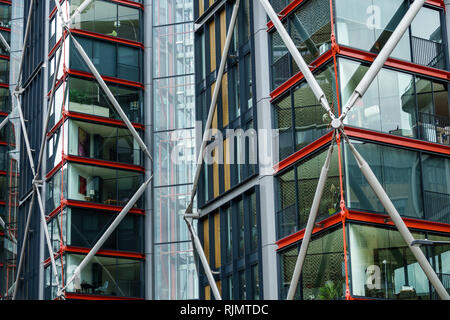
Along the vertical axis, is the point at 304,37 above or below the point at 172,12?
below

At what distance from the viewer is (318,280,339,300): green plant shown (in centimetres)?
3348

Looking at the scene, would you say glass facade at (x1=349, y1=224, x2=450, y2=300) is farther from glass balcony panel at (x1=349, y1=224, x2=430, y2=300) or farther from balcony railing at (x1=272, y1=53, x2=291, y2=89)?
balcony railing at (x1=272, y1=53, x2=291, y2=89)

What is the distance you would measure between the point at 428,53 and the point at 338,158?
7.40m

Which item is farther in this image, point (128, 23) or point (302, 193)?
point (128, 23)

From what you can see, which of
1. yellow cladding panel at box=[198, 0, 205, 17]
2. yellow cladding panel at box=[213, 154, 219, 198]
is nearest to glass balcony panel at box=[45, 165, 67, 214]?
yellow cladding panel at box=[198, 0, 205, 17]

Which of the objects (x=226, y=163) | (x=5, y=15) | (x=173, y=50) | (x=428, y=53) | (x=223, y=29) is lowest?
(x=226, y=163)

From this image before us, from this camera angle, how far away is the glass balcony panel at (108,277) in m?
53.5

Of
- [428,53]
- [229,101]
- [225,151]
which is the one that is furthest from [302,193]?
[229,101]

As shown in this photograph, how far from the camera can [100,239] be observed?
54.2 m

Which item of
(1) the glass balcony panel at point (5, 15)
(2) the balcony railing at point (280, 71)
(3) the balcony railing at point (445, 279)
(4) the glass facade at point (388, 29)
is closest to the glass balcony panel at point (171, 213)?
(2) the balcony railing at point (280, 71)

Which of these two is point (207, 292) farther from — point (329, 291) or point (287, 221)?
point (329, 291)

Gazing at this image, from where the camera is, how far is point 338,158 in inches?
1355

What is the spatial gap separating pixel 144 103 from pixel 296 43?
73.8 feet

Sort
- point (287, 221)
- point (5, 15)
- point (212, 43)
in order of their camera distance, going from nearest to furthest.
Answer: point (287, 221), point (212, 43), point (5, 15)
